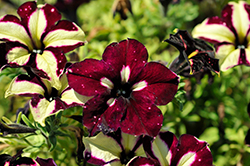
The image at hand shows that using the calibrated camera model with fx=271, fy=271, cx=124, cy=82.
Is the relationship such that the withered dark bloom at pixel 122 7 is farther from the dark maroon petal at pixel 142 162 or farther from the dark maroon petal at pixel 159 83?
the dark maroon petal at pixel 142 162

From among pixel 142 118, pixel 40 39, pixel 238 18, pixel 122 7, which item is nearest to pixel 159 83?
pixel 142 118

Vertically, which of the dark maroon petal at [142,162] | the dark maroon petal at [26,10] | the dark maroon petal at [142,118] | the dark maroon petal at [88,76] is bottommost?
the dark maroon petal at [142,162]

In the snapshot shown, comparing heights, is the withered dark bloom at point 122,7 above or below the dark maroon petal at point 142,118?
above

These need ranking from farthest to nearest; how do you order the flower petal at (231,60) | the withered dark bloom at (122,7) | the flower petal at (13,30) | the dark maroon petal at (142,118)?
the withered dark bloom at (122,7) → the flower petal at (231,60) → the flower petal at (13,30) → the dark maroon petal at (142,118)

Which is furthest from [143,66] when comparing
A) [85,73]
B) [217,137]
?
[217,137]

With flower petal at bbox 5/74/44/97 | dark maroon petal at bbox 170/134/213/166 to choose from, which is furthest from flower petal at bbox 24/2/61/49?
dark maroon petal at bbox 170/134/213/166

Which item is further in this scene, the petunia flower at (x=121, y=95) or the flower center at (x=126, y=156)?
the flower center at (x=126, y=156)

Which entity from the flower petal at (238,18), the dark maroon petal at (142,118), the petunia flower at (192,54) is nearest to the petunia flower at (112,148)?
the dark maroon petal at (142,118)

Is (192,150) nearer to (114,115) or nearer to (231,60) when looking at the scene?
(114,115)
